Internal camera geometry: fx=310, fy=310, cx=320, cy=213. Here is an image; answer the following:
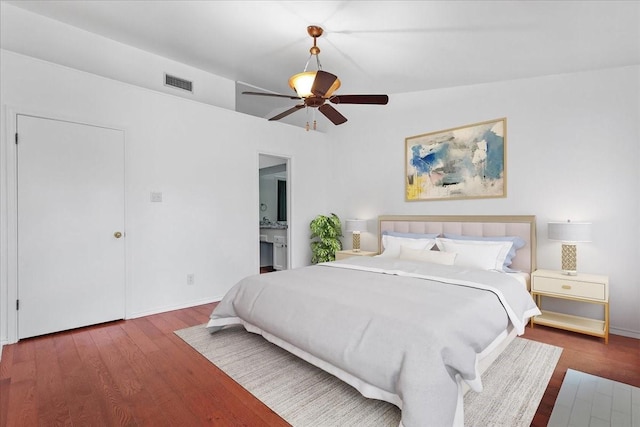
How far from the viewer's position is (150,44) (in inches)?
145

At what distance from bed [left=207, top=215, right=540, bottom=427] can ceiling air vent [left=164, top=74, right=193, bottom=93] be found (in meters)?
2.95

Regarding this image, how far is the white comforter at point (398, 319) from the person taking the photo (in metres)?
1.58

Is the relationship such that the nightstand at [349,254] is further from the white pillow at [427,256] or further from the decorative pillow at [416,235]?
the white pillow at [427,256]

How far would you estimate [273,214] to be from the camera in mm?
7617

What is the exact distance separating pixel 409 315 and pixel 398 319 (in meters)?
0.08

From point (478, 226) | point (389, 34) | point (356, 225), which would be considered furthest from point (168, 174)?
point (478, 226)

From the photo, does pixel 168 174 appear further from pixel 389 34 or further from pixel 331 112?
pixel 389 34

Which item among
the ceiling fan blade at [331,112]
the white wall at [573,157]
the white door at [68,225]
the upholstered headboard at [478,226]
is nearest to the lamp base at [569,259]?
the white wall at [573,157]

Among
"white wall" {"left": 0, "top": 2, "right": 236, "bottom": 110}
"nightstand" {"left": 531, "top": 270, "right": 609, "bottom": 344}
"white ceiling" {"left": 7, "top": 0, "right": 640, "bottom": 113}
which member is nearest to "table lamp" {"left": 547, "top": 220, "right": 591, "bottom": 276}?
"nightstand" {"left": 531, "top": 270, "right": 609, "bottom": 344}

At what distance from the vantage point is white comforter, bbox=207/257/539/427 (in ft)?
5.18

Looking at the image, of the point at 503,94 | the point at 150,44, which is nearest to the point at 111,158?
the point at 150,44

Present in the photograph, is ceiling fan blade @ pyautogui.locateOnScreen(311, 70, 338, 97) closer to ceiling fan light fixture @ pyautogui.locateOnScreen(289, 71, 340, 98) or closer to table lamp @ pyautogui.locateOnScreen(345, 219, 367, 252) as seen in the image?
ceiling fan light fixture @ pyautogui.locateOnScreen(289, 71, 340, 98)

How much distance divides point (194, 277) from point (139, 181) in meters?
1.37

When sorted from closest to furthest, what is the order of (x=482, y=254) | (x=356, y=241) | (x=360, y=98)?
1. (x=360, y=98)
2. (x=482, y=254)
3. (x=356, y=241)
